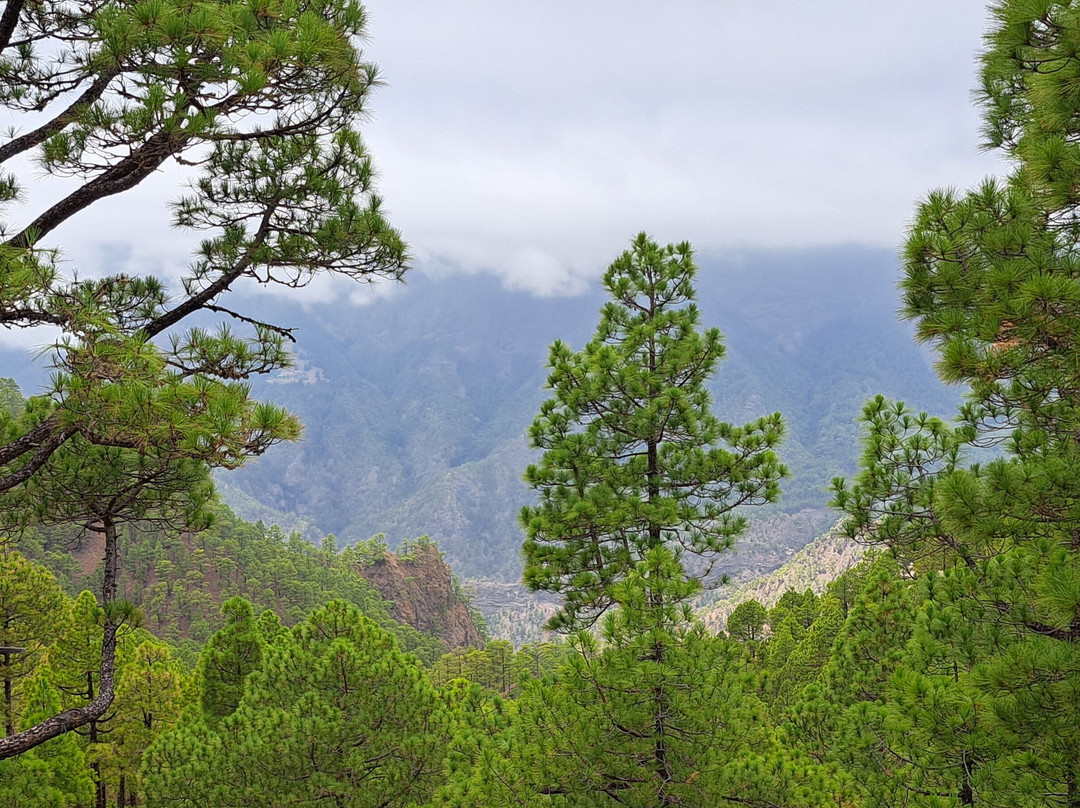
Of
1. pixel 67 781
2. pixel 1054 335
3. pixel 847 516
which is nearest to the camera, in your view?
pixel 1054 335

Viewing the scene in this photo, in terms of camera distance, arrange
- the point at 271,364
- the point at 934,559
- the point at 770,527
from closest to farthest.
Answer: the point at 271,364, the point at 934,559, the point at 770,527

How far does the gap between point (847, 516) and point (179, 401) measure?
6269 millimetres

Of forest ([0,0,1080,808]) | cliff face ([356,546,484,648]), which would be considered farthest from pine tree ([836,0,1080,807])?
cliff face ([356,546,484,648])

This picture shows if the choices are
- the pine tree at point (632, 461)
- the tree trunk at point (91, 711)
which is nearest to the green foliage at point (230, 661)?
the tree trunk at point (91, 711)

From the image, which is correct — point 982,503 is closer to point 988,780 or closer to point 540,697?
point 988,780

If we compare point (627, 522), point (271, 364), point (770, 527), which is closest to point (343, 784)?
point (627, 522)

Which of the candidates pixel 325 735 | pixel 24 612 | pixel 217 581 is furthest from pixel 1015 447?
pixel 217 581

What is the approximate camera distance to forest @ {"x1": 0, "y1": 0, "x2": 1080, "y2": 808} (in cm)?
459

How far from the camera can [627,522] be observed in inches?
302

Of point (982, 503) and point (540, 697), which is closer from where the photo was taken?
point (982, 503)

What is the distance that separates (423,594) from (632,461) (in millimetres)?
66418

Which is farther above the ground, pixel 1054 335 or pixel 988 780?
pixel 1054 335

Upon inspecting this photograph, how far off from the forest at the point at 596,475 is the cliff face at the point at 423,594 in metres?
58.2

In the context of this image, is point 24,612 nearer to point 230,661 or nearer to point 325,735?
point 230,661
